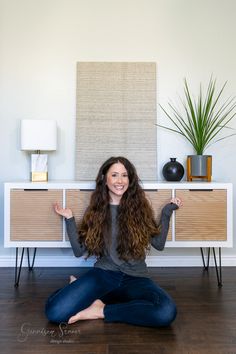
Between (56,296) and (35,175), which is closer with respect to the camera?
(56,296)

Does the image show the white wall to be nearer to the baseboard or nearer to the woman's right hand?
the baseboard

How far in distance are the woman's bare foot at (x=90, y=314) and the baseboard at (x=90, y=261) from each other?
1091 millimetres

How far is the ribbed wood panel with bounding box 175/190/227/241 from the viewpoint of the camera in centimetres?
262

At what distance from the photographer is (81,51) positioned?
3.07m

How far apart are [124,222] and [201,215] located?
0.78 m

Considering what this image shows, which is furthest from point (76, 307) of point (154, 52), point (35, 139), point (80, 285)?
point (154, 52)

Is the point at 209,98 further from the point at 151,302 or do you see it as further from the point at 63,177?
the point at 151,302

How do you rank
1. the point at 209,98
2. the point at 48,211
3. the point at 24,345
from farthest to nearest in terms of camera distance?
the point at 209,98, the point at 48,211, the point at 24,345

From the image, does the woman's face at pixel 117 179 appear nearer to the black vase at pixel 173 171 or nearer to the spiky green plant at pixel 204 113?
the black vase at pixel 173 171

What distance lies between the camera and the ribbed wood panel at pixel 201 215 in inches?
103

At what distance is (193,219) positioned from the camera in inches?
103

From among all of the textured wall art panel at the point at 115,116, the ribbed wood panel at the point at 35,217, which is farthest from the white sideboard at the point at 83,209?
the textured wall art panel at the point at 115,116

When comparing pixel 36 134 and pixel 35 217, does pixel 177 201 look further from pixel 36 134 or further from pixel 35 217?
pixel 36 134

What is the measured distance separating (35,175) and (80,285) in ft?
3.91
